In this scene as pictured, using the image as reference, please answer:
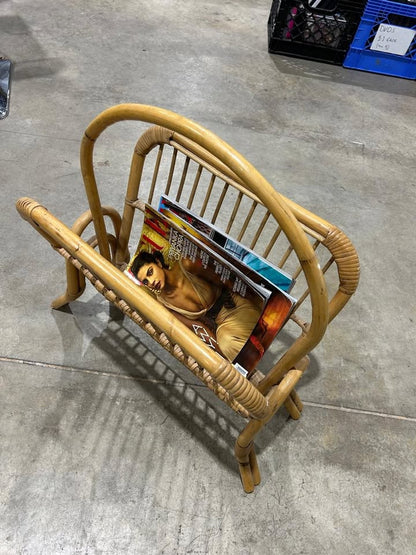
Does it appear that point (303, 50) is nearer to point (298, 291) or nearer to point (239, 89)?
point (239, 89)

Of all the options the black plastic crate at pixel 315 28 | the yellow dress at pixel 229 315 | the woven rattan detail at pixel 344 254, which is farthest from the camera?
the black plastic crate at pixel 315 28

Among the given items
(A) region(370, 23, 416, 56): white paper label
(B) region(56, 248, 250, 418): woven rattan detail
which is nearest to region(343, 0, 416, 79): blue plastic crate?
(A) region(370, 23, 416, 56): white paper label

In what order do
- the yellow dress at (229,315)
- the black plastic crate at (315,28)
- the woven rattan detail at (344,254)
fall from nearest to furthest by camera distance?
the woven rattan detail at (344,254)
the yellow dress at (229,315)
the black plastic crate at (315,28)

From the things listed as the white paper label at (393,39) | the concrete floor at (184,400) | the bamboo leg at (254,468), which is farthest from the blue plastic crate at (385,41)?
the bamboo leg at (254,468)

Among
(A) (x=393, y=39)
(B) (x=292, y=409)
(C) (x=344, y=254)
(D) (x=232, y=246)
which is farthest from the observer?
(A) (x=393, y=39)

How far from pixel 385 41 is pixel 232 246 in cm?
317

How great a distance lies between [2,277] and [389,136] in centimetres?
255

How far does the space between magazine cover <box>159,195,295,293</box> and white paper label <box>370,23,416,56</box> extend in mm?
3019

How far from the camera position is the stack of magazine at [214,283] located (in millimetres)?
906

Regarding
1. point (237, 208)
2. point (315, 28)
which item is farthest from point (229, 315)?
point (315, 28)

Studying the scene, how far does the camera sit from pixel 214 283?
3.29 feet

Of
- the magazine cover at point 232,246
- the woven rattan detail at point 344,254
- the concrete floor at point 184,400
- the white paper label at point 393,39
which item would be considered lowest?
the concrete floor at point 184,400

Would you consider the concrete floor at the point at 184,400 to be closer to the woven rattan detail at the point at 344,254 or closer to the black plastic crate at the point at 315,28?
the woven rattan detail at the point at 344,254

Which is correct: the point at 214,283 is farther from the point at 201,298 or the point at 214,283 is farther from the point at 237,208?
the point at 237,208
